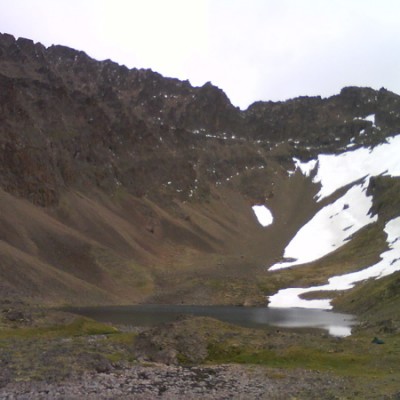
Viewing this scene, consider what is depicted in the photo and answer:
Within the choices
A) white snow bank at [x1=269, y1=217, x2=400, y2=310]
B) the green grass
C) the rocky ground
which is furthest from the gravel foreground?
white snow bank at [x1=269, y1=217, x2=400, y2=310]

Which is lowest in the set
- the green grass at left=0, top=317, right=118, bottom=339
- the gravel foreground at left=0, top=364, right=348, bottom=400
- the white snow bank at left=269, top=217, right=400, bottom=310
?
the gravel foreground at left=0, top=364, right=348, bottom=400

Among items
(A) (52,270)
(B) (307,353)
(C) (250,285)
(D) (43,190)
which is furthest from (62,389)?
(D) (43,190)

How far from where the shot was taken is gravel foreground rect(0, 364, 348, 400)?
33.5m

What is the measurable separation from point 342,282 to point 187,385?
121m

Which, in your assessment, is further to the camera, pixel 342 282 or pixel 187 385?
pixel 342 282

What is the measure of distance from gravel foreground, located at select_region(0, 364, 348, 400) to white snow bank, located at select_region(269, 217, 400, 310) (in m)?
97.6

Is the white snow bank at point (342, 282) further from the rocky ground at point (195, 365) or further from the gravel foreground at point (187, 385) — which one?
the gravel foreground at point (187, 385)

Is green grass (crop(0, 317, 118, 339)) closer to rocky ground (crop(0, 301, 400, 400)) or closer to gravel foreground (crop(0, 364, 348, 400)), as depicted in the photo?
rocky ground (crop(0, 301, 400, 400))

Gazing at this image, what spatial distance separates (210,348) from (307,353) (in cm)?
826

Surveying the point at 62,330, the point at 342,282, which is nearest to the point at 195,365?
the point at 62,330

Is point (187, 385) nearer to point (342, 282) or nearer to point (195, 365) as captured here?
point (195, 365)

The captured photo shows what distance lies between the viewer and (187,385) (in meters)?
37.2

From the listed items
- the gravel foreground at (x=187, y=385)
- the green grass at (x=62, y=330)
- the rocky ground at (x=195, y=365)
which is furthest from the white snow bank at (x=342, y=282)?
the gravel foreground at (x=187, y=385)

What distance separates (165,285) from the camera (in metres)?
162
